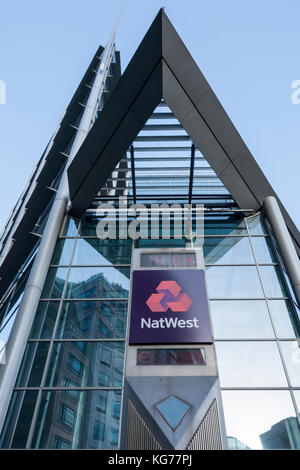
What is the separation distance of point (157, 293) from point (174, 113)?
648 cm

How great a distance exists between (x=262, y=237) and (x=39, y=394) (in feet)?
32.3

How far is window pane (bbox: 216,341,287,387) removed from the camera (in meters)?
10.1

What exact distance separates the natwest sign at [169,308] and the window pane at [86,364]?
1.47 metres

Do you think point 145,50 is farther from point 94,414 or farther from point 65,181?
point 94,414

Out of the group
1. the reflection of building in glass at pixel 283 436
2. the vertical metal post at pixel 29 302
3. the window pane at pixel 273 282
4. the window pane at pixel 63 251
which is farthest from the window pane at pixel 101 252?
the reflection of building in glass at pixel 283 436

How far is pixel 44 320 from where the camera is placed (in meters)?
11.5

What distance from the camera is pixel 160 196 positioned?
15984 mm

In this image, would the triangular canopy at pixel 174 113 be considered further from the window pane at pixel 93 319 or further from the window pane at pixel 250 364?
the window pane at pixel 250 364

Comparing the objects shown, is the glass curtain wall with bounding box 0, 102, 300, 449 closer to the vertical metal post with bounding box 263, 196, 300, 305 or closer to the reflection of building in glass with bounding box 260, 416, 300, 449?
the reflection of building in glass with bounding box 260, 416, 300, 449

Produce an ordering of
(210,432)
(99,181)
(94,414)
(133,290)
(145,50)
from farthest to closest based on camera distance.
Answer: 1. (99,181)
2. (145,50)
3. (133,290)
4. (94,414)
5. (210,432)

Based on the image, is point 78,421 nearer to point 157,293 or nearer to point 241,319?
point 157,293

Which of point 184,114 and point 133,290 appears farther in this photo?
point 184,114

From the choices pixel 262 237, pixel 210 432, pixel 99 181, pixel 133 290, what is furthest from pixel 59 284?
pixel 262 237

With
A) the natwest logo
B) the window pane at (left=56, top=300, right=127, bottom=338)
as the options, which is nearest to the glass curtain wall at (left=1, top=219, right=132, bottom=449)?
the window pane at (left=56, top=300, right=127, bottom=338)
